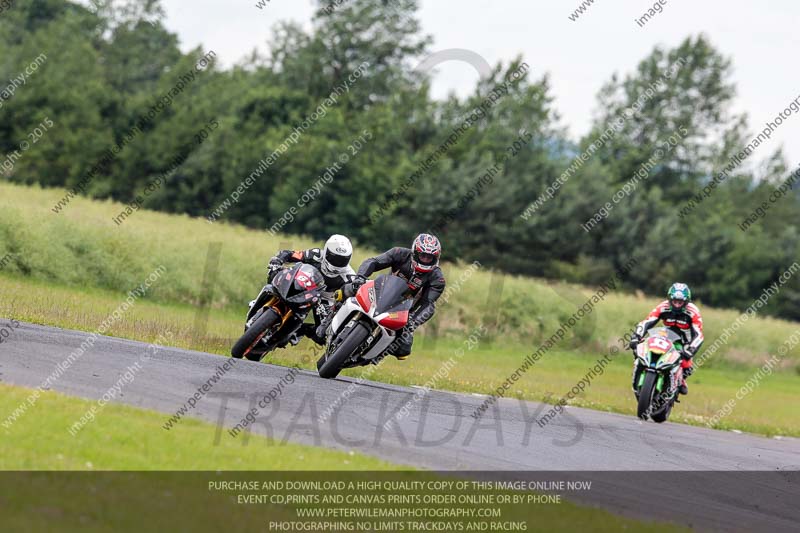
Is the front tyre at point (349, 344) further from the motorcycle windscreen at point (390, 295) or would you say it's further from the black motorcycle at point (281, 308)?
the black motorcycle at point (281, 308)

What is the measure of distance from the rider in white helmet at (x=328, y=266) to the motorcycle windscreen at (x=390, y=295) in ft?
2.98

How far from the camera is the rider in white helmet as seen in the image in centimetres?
1428

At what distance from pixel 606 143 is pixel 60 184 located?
36.8 meters

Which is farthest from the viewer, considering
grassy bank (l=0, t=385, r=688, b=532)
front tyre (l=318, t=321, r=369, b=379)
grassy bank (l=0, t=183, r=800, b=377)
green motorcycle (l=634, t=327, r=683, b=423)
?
grassy bank (l=0, t=183, r=800, b=377)

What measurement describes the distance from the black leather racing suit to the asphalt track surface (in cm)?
69

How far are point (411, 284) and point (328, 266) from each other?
1193 millimetres

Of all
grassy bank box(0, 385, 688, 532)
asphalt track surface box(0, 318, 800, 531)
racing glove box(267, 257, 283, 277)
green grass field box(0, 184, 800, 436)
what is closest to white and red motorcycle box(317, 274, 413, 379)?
asphalt track surface box(0, 318, 800, 531)

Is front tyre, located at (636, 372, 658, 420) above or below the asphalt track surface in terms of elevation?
above

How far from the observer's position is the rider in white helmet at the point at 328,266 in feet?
46.9

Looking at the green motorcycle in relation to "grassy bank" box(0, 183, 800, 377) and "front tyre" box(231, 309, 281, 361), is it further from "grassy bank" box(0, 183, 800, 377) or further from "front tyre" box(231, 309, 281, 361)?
"grassy bank" box(0, 183, 800, 377)

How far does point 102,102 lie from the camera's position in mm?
68188
